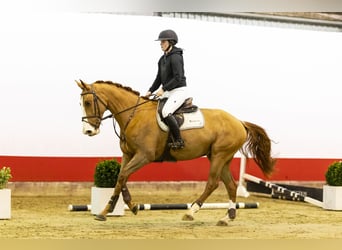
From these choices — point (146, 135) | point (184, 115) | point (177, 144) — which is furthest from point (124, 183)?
point (184, 115)

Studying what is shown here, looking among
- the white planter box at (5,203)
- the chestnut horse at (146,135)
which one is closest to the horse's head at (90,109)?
the chestnut horse at (146,135)

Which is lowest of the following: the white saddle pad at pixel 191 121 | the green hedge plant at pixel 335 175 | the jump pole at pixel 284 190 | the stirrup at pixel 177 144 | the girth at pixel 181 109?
the jump pole at pixel 284 190

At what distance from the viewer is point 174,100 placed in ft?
22.5

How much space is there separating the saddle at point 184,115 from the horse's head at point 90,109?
1.83ft

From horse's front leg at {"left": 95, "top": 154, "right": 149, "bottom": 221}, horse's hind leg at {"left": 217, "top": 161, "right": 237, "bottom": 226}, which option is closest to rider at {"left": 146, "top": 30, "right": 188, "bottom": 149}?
horse's front leg at {"left": 95, "top": 154, "right": 149, "bottom": 221}

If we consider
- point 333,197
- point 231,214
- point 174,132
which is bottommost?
point 231,214

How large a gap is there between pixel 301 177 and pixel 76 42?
3.28 metres

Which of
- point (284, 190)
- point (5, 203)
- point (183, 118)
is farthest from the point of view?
point (284, 190)

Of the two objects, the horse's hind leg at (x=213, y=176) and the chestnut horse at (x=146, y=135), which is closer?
the chestnut horse at (x=146, y=135)

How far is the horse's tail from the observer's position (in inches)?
292

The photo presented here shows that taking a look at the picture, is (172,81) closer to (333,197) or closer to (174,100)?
(174,100)

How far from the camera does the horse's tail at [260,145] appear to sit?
7.41 metres

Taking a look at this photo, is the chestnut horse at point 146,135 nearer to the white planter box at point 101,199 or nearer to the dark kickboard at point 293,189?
the white planter box at point 101,199

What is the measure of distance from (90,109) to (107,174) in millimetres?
910
